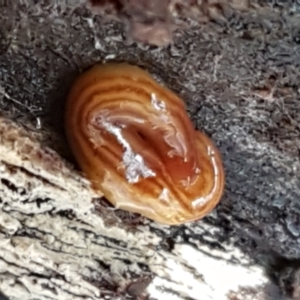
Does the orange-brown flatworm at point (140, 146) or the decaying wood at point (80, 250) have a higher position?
the orange-brown flatworm at point (140, 146)

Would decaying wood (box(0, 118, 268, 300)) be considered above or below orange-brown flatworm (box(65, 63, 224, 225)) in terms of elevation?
below

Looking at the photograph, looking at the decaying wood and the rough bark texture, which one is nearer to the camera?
the rough bark texture

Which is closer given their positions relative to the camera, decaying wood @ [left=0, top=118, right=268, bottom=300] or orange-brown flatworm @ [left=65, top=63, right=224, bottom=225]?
orange-brown flatworm @ [left=65, top=63, right=224, bottom=225]

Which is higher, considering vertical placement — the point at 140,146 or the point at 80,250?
the point at 140,146

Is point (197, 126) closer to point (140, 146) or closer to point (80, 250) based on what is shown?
point (140, 146)

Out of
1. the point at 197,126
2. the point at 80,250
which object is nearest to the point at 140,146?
the point at 197,126

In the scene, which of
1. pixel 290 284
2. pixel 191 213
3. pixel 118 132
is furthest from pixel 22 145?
pixel 290 284

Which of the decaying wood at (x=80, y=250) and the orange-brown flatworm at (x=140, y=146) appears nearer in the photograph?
the orange-brown flatworm at (x=140, y=146)

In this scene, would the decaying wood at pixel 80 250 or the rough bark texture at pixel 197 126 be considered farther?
the decaying wood at pixel 80 250
